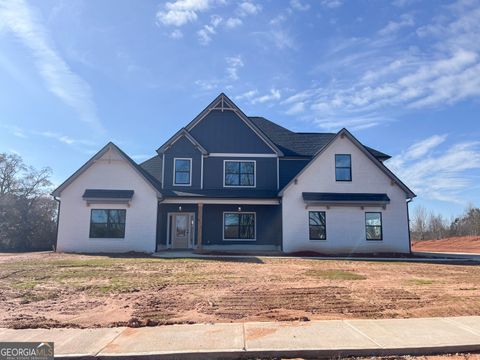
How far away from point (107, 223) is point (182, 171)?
514 cm

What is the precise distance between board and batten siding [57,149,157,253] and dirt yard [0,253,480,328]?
6.20 metres

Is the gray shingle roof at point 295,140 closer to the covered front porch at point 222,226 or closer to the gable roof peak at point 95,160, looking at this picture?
the covered front porch at point 222,226

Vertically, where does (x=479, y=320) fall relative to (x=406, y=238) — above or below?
below

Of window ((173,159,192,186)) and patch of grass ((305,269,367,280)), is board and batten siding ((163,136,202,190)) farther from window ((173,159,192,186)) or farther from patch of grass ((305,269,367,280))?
patch of grass ((305,269,367,280))

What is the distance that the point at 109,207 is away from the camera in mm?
20484

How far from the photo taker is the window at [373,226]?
21359 millimetres

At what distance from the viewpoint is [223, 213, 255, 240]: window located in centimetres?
2262

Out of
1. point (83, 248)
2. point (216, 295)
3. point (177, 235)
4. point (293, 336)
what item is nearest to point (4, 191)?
point (83, 248)

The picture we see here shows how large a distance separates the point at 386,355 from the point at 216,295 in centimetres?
435

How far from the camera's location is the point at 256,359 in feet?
17.1

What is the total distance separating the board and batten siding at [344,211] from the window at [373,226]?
220mm

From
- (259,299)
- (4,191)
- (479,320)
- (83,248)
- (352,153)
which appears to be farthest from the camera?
(4,191)

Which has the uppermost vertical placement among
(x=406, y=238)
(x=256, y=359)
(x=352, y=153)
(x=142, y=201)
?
(x=352, y=153)

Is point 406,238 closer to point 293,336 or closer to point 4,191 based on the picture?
point 293,336
